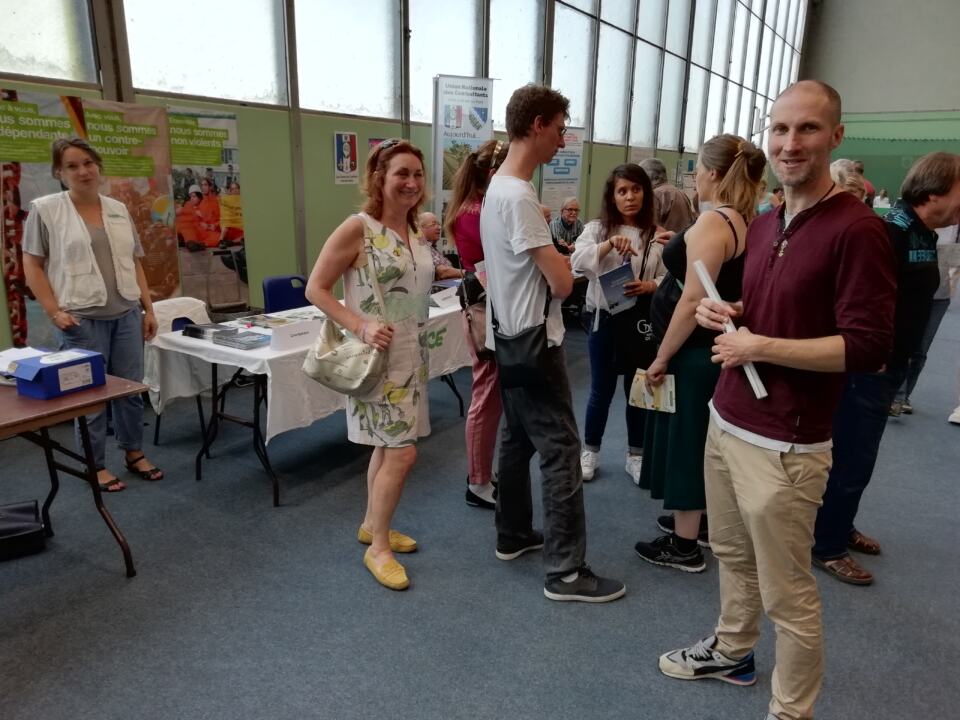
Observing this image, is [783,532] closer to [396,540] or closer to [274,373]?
[396,540]

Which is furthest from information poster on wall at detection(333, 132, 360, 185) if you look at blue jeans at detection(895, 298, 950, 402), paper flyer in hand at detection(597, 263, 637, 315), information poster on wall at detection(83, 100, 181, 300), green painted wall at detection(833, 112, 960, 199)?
green painted wall at detection(833, 112, 960, 199)

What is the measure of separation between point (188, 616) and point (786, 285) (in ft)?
6.23

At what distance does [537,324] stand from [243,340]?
1528 millimetres

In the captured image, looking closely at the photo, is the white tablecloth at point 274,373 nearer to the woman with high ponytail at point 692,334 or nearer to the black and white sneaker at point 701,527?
the woman with high ponytail at point 692,334

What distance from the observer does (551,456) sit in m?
1.93

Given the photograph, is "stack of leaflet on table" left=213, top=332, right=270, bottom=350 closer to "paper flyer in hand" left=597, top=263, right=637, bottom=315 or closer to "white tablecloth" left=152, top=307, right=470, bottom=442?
"white tablecloth" left=152, top=307, right=470, bottom=442

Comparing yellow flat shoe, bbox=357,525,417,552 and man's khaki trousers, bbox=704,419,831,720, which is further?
yellow flat shoe, bbox=357,525,417,552

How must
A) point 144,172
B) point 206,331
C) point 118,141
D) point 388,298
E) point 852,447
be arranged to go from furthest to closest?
point 144,172
point 118,141
point 206,331
point 852,447
point 388,298

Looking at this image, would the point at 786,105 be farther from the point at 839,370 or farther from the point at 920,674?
the point at 920,674

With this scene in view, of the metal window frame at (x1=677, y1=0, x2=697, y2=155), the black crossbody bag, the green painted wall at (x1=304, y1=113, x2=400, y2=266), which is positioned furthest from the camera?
the metal window frame at (x1=677, y1=0, x2=697, y2=155)

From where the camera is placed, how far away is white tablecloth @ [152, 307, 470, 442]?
2.60 m

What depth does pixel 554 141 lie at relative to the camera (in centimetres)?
180

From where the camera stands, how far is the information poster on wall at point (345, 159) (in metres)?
4.82

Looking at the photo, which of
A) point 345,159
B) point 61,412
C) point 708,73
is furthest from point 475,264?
point 708,73
